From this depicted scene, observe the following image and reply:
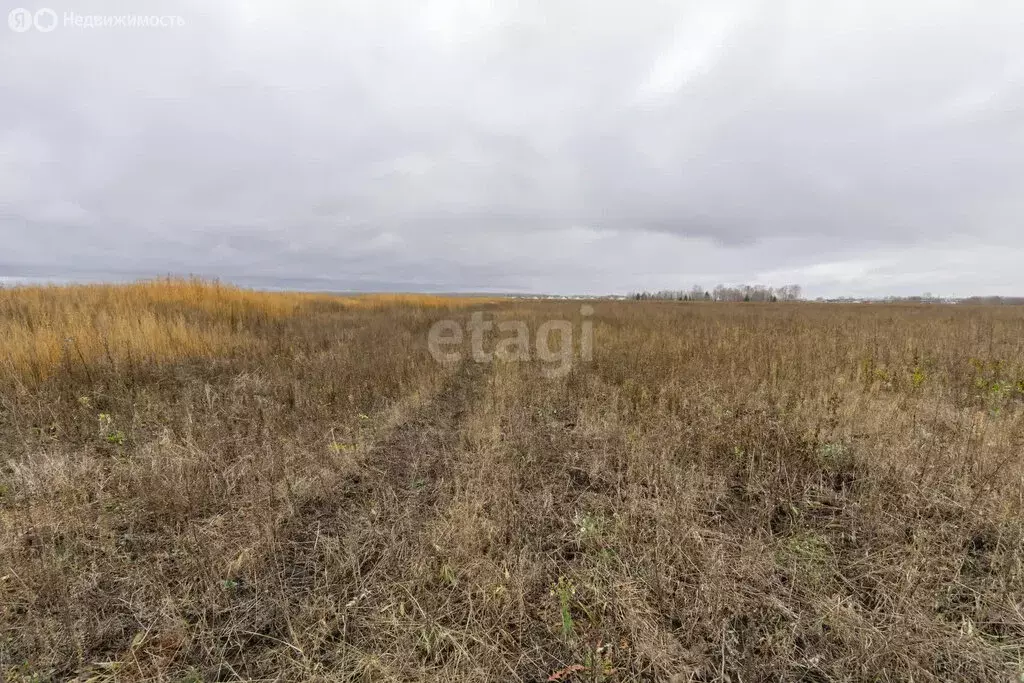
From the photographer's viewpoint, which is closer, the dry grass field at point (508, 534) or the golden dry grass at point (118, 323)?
the dry grass field at point (508, 534)

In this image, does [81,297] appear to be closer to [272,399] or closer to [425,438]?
[272,399]

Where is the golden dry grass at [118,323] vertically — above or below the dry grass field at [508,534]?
above

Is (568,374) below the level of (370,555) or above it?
above

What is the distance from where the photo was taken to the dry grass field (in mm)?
1467

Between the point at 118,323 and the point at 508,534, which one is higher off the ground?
the point at 118,323

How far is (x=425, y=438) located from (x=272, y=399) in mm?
2404

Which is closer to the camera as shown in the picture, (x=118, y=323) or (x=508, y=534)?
(x=508, y=534)

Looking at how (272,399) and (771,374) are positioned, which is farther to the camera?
(771,374)

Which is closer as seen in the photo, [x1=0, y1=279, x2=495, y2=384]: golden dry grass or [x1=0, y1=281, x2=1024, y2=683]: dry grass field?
[x1=0, y1=281, x2=1024, y2=683]: dry grass field

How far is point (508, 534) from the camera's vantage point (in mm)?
2107

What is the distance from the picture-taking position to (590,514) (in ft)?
7.58

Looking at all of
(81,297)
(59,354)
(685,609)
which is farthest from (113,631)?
(81,297)

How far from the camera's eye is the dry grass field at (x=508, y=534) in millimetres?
1467

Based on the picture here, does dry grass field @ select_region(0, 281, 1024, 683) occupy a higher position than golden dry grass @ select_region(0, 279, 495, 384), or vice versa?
golden dry grass @ select_region(0, 279, 495, 384)
